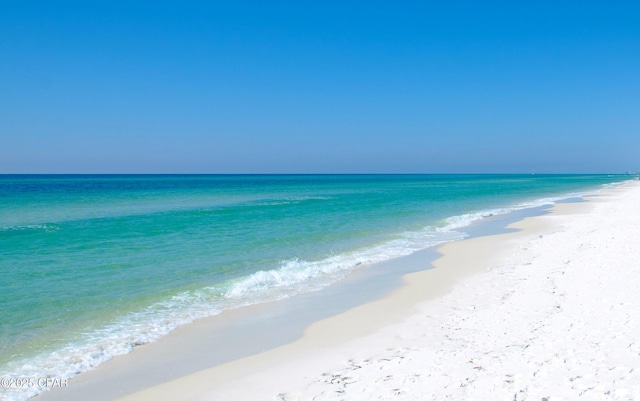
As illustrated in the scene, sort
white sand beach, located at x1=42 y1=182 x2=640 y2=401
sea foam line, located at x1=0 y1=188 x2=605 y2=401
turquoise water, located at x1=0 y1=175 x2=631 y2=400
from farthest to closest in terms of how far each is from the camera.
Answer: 1. turquoise water, located at x1=0 y1=175 x2=631 y2=400
2. sea foam line, located at x1=0 y1=188 x2=605 y2=401
3. white sand beach, located at x1=42 y1=182 x2=640 y2=401

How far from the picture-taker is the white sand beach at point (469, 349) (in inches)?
203

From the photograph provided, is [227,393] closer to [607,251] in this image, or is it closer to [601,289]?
[601,289]

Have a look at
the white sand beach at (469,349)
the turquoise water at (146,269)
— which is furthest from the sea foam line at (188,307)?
the white sand beach at (469,349)

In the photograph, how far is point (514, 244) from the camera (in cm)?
1692

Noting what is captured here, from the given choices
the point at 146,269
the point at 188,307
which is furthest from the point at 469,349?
the point at 146,269

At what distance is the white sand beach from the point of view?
514 cm

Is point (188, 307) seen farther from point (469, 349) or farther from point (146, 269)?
point (469, 349)

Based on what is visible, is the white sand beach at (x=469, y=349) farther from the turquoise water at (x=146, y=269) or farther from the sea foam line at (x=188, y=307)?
the turquoise water at (x=146, y=269)

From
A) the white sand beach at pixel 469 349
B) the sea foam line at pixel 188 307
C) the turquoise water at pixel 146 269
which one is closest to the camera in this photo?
the white sand beach at pixel 469 349

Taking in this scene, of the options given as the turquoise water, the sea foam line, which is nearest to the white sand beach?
the sea foam line

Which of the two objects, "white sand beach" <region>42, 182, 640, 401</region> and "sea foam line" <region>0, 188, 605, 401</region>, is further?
"sea foam line" <region>0, 188, 605, 401</region>

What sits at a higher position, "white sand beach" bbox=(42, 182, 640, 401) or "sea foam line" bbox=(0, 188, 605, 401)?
"white sand beach" bbox=(42, 182, 640, 401)

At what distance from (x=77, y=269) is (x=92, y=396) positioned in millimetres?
8938

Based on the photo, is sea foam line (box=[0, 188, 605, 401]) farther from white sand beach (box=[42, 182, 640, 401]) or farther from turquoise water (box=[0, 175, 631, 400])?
white sand beach (box=[42, 182, 640, 401])
